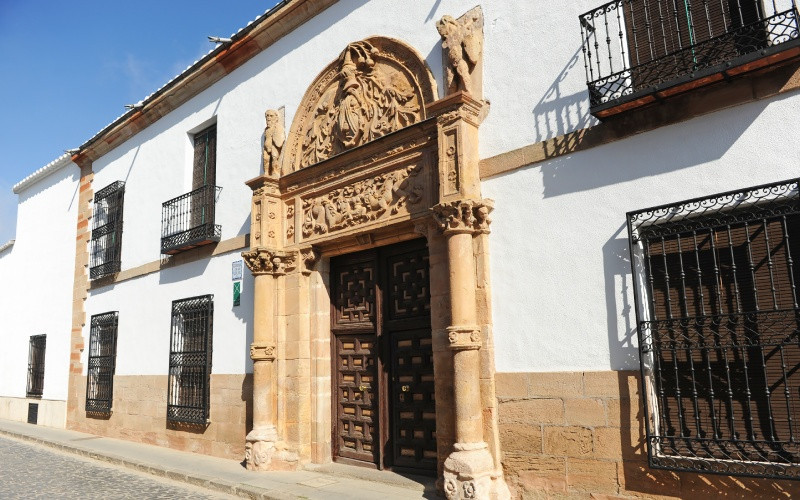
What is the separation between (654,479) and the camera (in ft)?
15.1

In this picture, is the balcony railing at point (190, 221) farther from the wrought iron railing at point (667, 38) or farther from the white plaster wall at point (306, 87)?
the wrought iron railing at point (667, 38)

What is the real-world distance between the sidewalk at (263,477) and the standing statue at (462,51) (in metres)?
4.03

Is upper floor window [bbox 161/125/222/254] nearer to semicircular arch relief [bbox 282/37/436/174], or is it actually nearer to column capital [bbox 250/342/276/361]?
semicircular arch relief [bbox 282/37/436/174]

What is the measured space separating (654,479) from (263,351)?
4.80 metres

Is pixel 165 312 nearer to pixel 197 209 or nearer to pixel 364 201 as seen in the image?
pixel 197 209

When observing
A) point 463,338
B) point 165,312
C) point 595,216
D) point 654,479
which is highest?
point 595,216

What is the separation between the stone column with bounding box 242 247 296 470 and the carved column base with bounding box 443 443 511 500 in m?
2.85

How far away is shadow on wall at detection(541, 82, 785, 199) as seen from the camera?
4.56 metres

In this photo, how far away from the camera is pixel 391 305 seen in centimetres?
705

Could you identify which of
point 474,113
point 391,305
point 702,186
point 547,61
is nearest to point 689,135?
point 702,186

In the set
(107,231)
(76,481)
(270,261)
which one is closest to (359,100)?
(270,261)

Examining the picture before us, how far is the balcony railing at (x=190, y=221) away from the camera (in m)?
9.24

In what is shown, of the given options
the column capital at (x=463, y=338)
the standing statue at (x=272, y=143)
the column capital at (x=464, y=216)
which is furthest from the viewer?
the standing statue at (x=272, y=143)

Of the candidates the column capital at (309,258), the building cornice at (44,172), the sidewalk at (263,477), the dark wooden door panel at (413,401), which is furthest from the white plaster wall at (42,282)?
the dark wooden door panel at (413,401)
